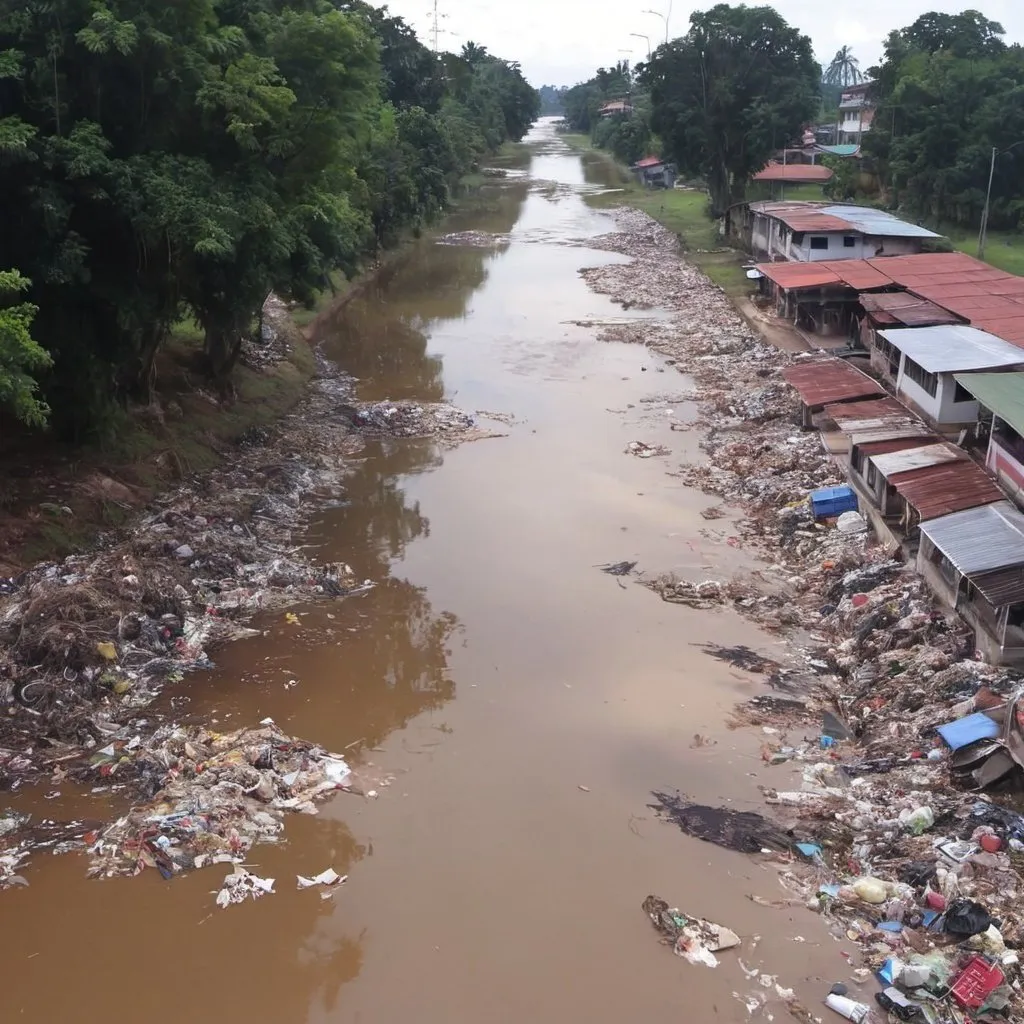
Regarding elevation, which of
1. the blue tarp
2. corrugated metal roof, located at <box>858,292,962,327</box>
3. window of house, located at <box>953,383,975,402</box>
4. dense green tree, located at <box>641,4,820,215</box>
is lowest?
the blue tarp

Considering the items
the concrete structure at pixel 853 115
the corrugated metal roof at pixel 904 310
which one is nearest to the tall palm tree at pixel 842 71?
the concrete structure at pixel 853 115

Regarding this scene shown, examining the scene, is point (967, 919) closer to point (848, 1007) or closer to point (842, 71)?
point (848, 1007)

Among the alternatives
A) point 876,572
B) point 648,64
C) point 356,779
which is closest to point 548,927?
point 356,779

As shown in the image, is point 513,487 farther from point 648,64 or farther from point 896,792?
point 648,64

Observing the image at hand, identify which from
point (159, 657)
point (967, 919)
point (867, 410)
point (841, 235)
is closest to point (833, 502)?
point (867, 410)

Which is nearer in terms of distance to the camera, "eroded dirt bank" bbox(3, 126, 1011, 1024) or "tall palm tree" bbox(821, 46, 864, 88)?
"eroded dirt bank" bbox(3, 126, 1011, 1024)

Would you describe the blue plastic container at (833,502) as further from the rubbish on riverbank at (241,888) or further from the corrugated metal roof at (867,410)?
the rubbish on riverbank at (241,888)

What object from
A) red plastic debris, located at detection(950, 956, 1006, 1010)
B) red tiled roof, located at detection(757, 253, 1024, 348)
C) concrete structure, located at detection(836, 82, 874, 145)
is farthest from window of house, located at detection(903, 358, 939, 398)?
concrete structure, located at detection(836, 82, 874, 145)

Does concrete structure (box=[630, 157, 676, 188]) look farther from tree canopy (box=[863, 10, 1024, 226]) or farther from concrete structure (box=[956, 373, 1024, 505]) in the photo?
concrete structure (box=[956, 373, 1024, 505])
